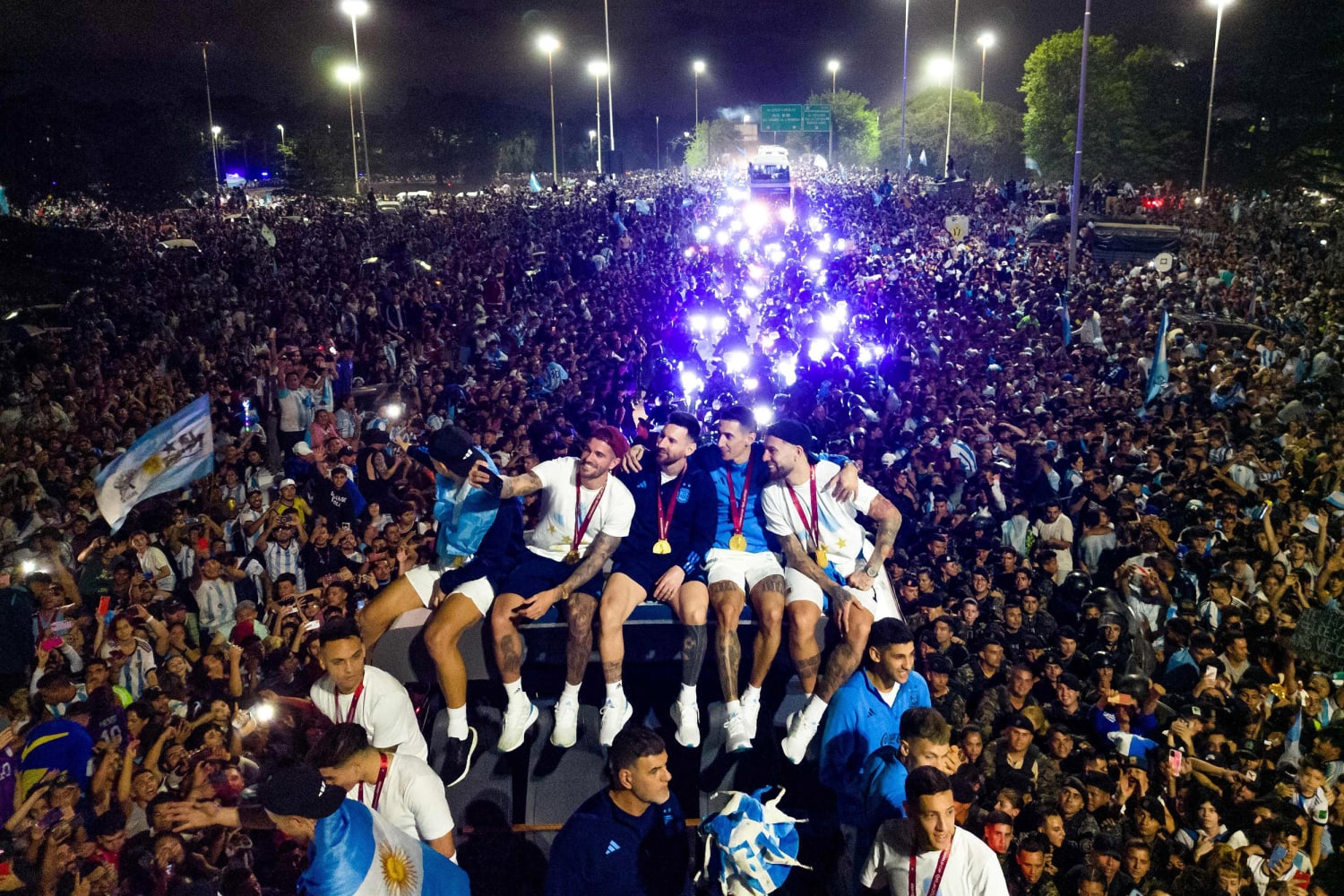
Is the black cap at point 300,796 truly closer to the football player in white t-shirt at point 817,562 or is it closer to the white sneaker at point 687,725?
the white sneaker at point 687,725

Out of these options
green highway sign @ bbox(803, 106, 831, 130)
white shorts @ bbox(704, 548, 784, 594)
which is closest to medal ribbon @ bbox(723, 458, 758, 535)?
white shorts @ bbox(704, 548, 784, 594)

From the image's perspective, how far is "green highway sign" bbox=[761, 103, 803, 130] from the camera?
7238cm

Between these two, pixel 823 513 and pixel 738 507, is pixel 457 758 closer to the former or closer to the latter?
pixel 738 507

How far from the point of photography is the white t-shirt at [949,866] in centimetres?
353

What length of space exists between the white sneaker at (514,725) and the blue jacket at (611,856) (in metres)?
1.43

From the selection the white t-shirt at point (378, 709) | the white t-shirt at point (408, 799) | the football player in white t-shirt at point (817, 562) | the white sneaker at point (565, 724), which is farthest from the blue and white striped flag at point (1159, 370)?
the white t-shirt at point (408, 799)

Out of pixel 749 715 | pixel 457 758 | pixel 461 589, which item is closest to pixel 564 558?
pixel 461 589

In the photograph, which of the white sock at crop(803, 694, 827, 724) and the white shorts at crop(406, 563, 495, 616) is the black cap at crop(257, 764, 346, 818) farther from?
the white sock at crop(803, 694, 827, 724)

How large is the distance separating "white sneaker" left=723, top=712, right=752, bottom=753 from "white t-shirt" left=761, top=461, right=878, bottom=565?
927mm

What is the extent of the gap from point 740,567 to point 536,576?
1.05 meters

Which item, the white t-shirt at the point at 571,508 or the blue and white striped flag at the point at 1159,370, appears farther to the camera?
the blue and white striped flag at the point at 1159,370

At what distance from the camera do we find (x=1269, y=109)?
41125mm

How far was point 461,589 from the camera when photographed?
5.03m

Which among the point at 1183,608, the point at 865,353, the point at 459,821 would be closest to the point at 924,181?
the point at 865,353
